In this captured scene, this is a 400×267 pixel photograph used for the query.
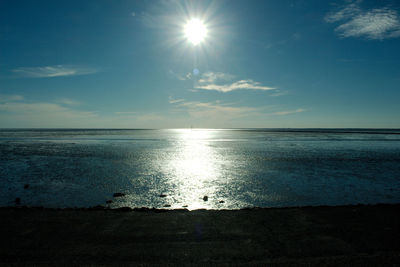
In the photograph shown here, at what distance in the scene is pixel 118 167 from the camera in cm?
2548

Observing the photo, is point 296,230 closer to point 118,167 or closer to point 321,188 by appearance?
point 321,188

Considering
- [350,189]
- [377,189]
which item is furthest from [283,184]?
[377,189]

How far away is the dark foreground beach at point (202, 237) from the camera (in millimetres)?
6418

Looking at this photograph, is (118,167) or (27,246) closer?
(27,246)

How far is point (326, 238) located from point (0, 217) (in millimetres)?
12842

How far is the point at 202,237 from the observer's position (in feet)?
25.9

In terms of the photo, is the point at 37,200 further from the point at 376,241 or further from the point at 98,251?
the point at 376,241

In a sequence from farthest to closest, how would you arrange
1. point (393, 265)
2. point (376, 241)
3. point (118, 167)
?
1. point (118, 167)
2. point (376, 241)
3. point (393, 265)

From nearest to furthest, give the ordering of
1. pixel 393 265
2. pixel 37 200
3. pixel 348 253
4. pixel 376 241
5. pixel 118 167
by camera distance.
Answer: pixel 393 265, pixel 348 253, pixel 376 241, pixel 37 200, pixel 118 167

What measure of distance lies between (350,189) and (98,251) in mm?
16907

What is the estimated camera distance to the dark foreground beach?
253 inches

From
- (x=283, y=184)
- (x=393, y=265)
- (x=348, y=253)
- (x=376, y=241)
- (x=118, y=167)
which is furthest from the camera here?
(x=118, y=167)

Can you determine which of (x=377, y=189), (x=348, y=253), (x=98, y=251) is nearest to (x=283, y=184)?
(x=377, y=189)

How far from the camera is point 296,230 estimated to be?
845cm
